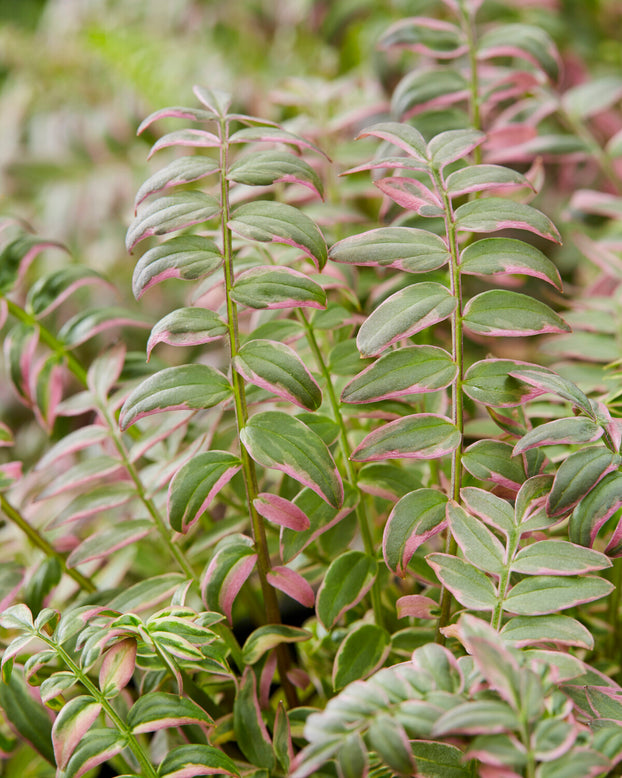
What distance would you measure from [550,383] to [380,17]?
97 cm

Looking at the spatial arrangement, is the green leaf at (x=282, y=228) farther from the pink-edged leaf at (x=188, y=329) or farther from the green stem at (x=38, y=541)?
the green stem at (x=38, y=541)

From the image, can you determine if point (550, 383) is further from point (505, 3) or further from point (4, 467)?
point (505, 3)

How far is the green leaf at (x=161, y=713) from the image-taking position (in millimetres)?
400

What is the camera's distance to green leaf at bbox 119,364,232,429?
0.44 m

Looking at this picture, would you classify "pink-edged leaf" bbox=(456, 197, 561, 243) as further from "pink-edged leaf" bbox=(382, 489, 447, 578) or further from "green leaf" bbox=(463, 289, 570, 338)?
"pink-edged leaf" bbox=(382, 489, 447, 578)

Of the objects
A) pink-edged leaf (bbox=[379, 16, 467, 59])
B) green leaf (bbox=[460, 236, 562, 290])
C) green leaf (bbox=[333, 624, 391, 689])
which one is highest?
pink-edged leaf (bbox=[379, 16, 467, 59])

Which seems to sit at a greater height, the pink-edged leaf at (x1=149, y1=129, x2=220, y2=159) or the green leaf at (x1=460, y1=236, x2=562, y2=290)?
the pink-edged leaf at (x1=149, y1=129, x2=220, y2=159)

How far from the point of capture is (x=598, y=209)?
756mm

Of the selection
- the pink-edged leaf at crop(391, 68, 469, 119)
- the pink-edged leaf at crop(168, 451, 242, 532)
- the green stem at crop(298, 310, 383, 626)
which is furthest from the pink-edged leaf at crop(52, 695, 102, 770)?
the pink-edged leaf at crop(391, 68, 469, 119)

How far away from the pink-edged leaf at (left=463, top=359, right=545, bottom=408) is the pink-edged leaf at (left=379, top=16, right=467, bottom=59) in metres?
0.39

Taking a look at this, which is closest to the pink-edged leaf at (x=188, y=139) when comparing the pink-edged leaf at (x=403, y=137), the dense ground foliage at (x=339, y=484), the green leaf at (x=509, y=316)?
the dense ground foliage at (x=339, y=484)

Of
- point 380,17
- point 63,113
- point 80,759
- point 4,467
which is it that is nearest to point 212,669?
point 80,759

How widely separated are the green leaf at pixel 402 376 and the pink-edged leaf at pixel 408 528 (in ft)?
0.22

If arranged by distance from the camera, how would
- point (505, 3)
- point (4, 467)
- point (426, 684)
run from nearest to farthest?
point (426, 684), point (4, 467), point (505, 3)
